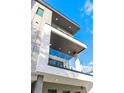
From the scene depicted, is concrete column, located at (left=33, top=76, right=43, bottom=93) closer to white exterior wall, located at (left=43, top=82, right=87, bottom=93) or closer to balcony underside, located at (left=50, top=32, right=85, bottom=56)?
white exterior wall, located at (left=43, top=82, right=87, bottom=93)

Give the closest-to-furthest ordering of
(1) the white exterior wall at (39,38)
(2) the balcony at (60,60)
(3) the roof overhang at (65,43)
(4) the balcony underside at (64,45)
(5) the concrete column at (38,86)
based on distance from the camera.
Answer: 1. (5) the concrete column at (38,86)
2. (1) the white exterior wall at (39,38)
3. (3) the roof overhang at (65,43)
4. (2) the balcony at (60,60)
5. (4) the balcony underside at (64,45)

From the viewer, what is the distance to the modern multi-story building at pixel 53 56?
20.0 feet

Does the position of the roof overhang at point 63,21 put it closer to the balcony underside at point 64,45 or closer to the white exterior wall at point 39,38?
the white exterior wall at point 39,38

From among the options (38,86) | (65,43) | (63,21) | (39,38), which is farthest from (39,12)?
(38,86)

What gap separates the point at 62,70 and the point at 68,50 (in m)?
3.99

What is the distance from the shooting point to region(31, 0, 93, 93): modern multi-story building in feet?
20.0

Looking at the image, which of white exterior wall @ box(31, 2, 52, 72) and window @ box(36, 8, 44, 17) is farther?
window @ box(36, 8, 44, 17)

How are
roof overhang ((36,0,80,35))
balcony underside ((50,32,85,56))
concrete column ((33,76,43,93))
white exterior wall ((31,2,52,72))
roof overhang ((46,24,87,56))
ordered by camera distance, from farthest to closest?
roof overhang ((36,0,80,35)) < balcony underside ((50,32,85,56)) < roof overhang ((46,24,87,56)) < white exterior wall ((31,2,52,72)) < concrete column ((33,76,43,93))

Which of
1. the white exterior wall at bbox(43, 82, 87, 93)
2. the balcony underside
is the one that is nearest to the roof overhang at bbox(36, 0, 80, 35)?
the balcony underside

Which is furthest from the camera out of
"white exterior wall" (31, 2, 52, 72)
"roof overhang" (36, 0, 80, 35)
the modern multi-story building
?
"roof overhang" (36, 0, 80, 35)

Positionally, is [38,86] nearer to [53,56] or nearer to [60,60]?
[53,56]

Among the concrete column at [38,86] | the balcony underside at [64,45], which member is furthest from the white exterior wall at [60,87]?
the balcony underside at [64,45]
